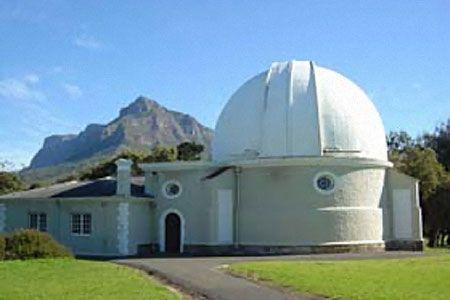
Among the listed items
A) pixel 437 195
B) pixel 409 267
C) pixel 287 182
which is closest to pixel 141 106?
pixel 437 195

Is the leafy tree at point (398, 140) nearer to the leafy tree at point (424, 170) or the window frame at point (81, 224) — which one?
the leafy tree at point (424, 170)

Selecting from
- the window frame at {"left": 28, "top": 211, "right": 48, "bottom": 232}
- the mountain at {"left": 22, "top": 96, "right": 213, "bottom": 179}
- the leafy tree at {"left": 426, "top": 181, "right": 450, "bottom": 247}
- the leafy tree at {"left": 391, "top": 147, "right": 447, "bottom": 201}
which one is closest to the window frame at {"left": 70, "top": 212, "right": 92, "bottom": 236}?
the window frame at {"left": 28, "top": 211, "right": 48, "bottom": 232}

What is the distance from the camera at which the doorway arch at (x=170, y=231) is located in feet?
119

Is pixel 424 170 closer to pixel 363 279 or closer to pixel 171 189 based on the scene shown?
pixel 171 189

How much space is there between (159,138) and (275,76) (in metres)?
120

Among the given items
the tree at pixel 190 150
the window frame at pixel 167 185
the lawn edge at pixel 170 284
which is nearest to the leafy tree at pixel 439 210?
the window frame at pixel 167 185

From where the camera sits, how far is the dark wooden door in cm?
3638

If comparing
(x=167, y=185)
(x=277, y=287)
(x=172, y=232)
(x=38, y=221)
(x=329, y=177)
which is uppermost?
(x=329, y=177)

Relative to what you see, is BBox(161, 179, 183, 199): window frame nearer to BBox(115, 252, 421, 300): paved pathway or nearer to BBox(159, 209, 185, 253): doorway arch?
BBox(159, 209, 185, 253): doorway arch

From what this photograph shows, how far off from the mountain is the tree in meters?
67.0

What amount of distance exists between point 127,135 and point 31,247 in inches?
4768

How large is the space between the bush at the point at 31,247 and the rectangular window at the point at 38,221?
918 centimetres

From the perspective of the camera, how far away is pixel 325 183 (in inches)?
1337

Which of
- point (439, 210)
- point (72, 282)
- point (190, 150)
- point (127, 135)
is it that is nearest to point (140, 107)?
point (127, 135)
